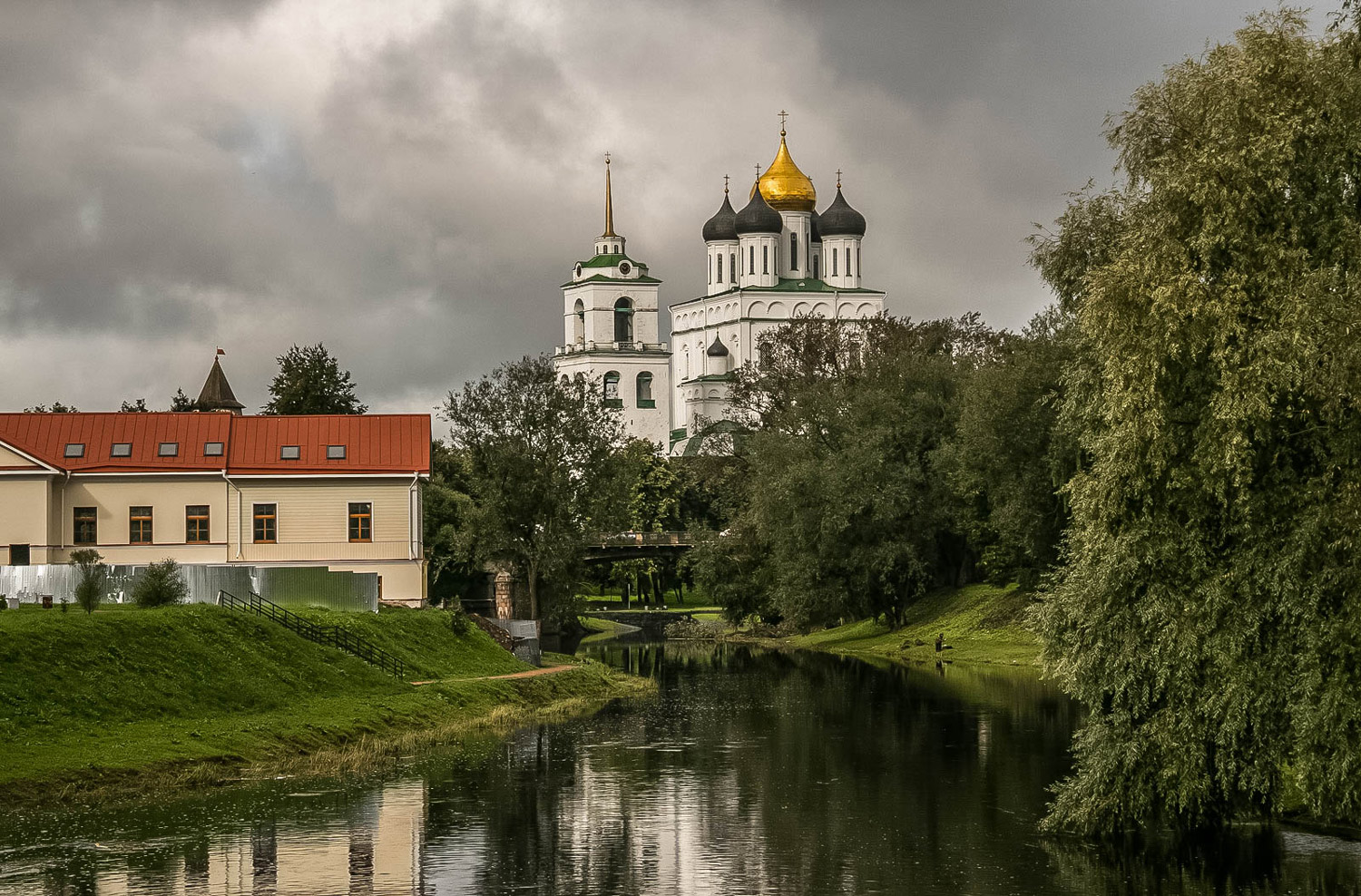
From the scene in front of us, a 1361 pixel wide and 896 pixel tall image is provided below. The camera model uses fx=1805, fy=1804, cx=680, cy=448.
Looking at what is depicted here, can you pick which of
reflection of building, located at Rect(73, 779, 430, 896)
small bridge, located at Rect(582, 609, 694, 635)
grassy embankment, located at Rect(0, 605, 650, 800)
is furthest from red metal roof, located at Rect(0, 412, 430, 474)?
small bridge, located at Rect(582, 609, 694, 635)

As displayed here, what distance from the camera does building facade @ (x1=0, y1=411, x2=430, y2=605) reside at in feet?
177

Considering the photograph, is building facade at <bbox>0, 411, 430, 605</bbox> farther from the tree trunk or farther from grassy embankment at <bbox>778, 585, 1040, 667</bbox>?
grassy embankment at <bbox>778, 585, 1040, 667</bbox>

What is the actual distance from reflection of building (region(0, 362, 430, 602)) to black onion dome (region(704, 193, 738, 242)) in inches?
3281

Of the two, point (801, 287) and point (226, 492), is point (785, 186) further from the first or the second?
point (226, 492)

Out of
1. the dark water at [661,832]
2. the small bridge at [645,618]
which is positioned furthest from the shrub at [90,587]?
the small bridge at [645,618]

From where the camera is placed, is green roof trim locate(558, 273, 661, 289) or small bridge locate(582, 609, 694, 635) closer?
small bridge locate(582, 609, 694, 635)

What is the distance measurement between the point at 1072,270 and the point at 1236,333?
365 inches

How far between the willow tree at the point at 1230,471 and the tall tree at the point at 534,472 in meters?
41.1

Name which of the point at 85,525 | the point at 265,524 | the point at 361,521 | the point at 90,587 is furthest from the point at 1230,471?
the point at 85,525

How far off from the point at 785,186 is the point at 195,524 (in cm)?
8886

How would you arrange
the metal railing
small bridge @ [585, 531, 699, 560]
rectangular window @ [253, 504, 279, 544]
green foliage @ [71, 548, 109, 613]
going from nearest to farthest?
1. green foliage @ [71, 548, 109, 613]
2. the metal railing
3. rectangular window @ [253, 504, 279, 544]
4. small bridge @ [585, 531, 699, 560]

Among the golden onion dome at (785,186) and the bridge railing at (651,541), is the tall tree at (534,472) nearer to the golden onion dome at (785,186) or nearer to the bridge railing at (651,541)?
the bridge railing at (651,541)

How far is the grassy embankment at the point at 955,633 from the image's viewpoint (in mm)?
58406

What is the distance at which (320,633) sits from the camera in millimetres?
41125
